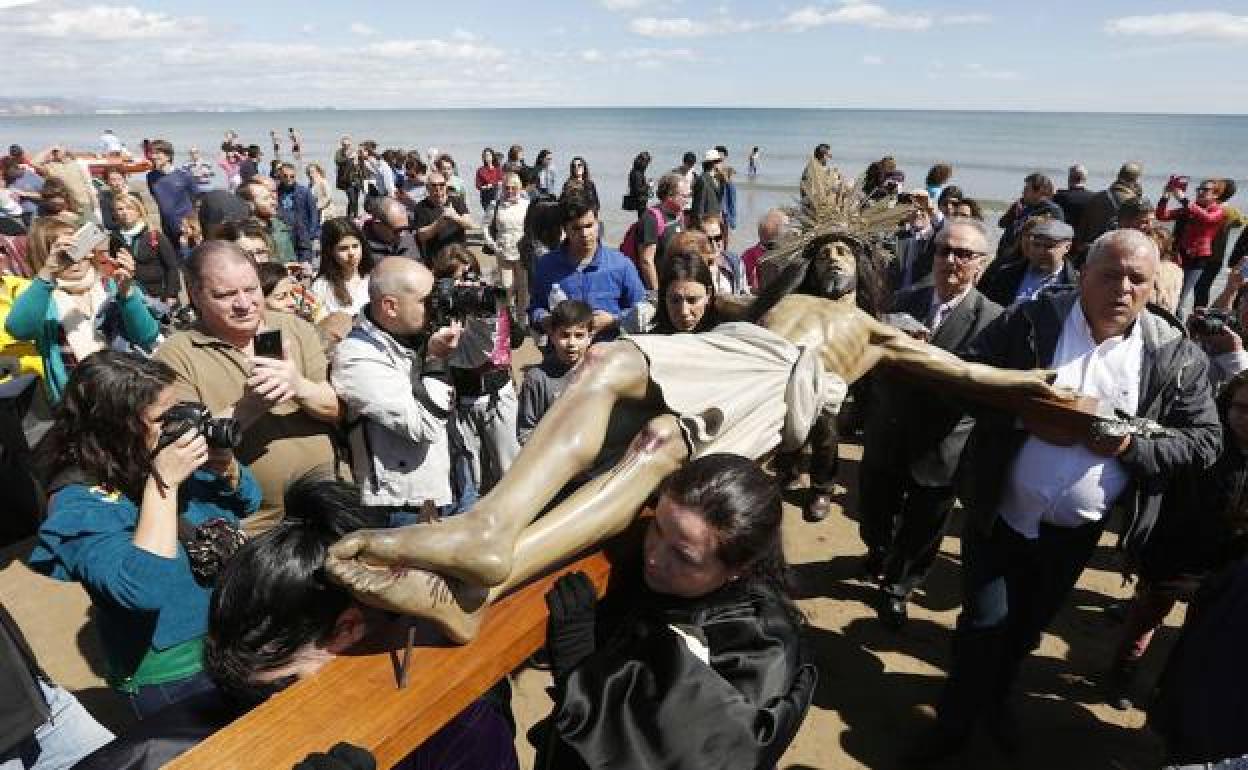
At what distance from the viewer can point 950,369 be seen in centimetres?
260

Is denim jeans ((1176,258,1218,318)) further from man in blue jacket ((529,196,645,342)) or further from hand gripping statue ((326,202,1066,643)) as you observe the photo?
hand gripping statue ((326,202,1066,643))

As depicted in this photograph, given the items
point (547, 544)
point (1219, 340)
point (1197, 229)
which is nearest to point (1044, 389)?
point (547, 544)

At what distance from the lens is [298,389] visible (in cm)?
265

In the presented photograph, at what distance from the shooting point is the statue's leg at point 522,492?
1.59 metres

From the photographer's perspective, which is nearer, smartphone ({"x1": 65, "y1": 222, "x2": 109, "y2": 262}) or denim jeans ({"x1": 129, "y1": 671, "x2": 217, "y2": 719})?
denim jeans ({"x1": 129, "y1": 671, "x2": 217, "y2": 719})

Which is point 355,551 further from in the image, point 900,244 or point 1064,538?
point 900,244

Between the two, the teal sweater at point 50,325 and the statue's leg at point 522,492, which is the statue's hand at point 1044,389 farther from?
the teal sweater at point 50,325

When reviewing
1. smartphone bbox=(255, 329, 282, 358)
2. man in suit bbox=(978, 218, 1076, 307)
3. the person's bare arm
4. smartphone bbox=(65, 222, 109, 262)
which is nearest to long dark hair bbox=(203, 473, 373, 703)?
smartphone bbox=(255, 329, 282, 358)

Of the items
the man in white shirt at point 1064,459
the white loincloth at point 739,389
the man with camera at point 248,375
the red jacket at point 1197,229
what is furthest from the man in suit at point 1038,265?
the red jacket at point 1197,229

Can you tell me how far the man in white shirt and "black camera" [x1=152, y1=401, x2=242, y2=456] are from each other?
2800mm

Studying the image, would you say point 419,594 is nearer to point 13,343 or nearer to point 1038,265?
point 13,343

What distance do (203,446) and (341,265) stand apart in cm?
314

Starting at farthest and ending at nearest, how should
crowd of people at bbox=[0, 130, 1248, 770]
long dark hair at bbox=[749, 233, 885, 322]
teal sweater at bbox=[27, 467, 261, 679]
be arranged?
long dark hair at bbox=[749, 233, 885, 322] < teal sweater at bbox=[27, 467, 261, 679] < crowd of people at bbox=[0, 130, 1248, 770]

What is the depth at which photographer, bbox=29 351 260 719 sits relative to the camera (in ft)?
6.74
